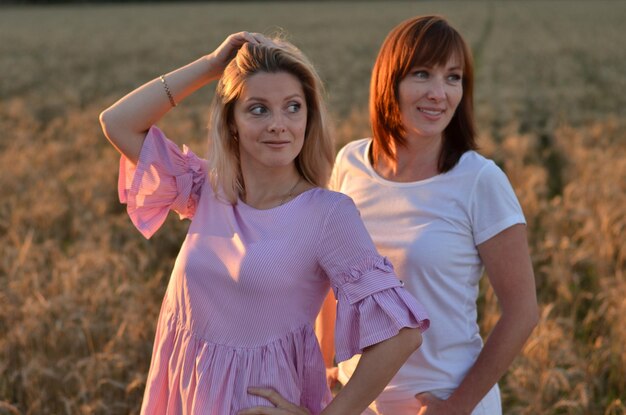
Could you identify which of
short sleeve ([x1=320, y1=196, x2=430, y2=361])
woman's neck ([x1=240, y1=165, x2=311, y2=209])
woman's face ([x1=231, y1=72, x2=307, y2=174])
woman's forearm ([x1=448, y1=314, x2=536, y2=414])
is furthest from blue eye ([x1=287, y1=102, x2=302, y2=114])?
woman's forearm ([x1=448, y1=314, x2=536, y2=414])

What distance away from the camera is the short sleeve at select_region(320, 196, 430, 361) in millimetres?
1809

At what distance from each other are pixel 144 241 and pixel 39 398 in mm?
2213

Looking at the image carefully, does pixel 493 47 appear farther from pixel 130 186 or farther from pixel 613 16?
pixel 130 186

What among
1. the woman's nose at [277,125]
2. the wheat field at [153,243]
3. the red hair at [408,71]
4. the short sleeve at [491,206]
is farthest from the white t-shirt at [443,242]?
the wheat field at [153,243]

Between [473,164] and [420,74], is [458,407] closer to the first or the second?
[473,164]

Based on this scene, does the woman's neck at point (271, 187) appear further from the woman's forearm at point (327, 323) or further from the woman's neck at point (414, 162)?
the woman's forearm at point (327, 323)

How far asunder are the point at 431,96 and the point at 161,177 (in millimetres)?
798

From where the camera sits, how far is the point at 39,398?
336 cm

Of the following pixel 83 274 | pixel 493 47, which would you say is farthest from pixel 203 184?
pixel 493 47

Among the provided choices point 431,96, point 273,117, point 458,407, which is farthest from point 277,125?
point 458,407

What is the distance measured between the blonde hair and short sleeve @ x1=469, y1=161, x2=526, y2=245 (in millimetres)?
426

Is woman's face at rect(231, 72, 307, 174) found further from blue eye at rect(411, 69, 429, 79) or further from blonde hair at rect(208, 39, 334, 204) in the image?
blue eye at rect(411, 69, 429, 79)

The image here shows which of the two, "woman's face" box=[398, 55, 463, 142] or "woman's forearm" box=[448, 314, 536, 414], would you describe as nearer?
"woman's forearm" box=[448, 314, 536, 414]

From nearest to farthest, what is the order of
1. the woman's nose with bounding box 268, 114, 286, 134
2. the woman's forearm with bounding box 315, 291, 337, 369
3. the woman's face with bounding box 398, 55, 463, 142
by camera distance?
the woman's nose with bounding box 268, 114, 286, 134
the woman's face with bounding box 398, 55, 463, 142
the woman's forearm with bounding box 315, 291, 337, 369
